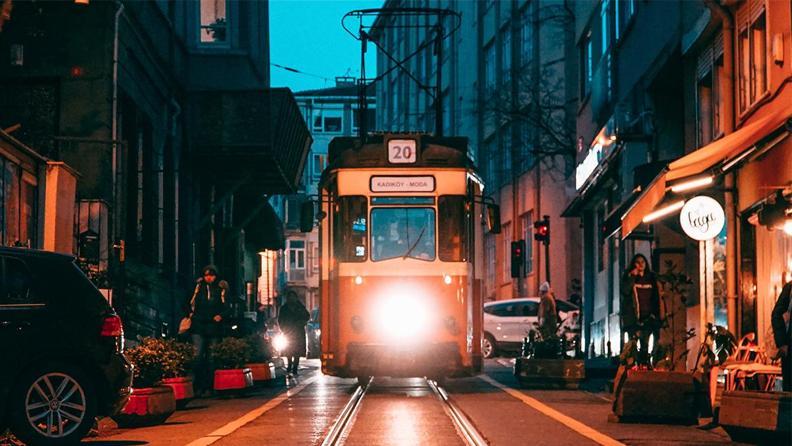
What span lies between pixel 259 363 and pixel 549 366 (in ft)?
14.4

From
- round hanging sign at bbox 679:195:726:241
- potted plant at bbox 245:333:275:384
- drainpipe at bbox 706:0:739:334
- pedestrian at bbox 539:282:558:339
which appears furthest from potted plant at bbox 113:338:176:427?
pedestrian at bbox 539:282:558:339

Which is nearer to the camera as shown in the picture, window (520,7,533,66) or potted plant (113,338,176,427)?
potted plant (113,338,176,427)

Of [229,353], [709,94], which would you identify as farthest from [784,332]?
[709,94]

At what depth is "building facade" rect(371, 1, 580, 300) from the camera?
4706cm

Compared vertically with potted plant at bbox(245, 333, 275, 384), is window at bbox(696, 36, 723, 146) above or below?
above

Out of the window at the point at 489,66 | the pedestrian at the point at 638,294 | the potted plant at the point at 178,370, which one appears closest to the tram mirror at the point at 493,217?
the pedestrian at the point at 638,294

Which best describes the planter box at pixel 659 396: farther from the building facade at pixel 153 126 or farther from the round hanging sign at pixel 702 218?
the building facade at pixel 153 126

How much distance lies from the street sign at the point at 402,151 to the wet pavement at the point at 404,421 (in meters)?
3.25

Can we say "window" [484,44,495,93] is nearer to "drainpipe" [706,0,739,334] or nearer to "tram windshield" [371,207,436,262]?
"drainpipe" [706,0,739,334]

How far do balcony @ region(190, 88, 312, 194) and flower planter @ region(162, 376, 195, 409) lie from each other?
14906mm

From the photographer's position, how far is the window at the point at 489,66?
58.0m

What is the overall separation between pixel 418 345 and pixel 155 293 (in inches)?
384

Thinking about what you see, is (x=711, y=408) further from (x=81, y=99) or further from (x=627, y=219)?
(x=81, y=99)

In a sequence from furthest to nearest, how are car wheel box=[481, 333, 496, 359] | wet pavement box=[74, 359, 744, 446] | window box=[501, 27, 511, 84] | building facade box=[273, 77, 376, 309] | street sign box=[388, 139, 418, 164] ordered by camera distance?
1. building facade box=[273, 77, 376, 309]
2. window box=[501, 27, 511, 84]
3. car wheel box=[481, 333, 496, 359]
4. street sign box=[388, 139, 418, 164]
5. wet pavement box=[74, 359, 744, 446]
